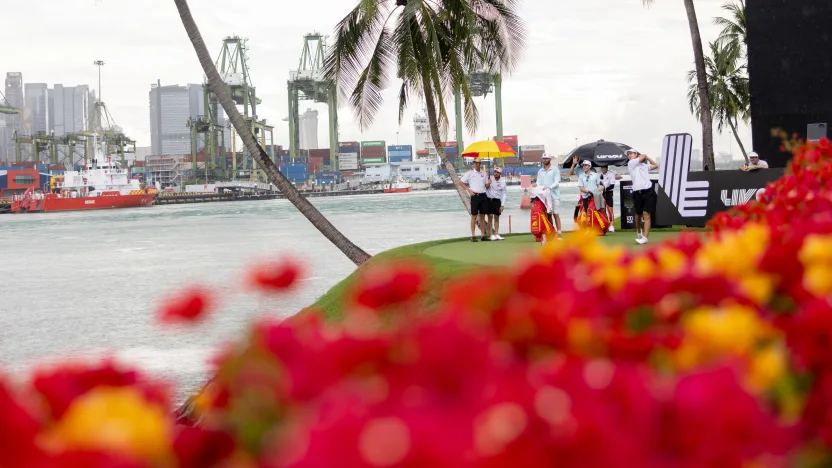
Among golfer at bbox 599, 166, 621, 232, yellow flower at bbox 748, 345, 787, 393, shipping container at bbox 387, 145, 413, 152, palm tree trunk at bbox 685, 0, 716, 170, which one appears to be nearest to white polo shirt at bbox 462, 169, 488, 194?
golfer at bbox 599, 166, 621, 232

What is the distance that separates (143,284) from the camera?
26.6 m

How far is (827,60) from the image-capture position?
1736cm

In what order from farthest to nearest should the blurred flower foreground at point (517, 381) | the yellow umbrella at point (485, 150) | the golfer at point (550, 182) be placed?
the yellow umbrella at point (485, 150) < the golfer at point (550, 182) < the blurred flower foreground at point (517, 381)

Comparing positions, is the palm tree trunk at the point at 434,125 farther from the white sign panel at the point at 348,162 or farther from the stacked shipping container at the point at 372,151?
the stacked shipping container at the point at 372,151

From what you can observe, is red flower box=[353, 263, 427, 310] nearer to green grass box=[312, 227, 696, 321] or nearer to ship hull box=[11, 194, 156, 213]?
green grass box=[312, 227, 696, 321]

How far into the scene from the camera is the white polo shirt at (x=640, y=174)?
1359 centimetres

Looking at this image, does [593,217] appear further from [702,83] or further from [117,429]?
[117,429]

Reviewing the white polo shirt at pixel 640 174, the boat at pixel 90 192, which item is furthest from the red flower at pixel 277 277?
the boat at pixel 90 192

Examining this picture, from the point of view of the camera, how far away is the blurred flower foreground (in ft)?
3.13

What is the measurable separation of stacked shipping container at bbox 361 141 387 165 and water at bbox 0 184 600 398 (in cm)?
12711

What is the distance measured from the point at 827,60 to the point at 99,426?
60.9 ft

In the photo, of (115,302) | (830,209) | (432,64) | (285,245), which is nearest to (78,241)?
(285,245)

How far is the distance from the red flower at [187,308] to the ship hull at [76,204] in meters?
99.5

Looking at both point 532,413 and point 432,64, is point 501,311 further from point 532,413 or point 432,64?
point 432,64
